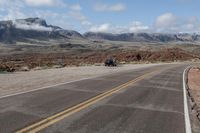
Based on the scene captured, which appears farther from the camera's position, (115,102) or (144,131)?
(115,102)

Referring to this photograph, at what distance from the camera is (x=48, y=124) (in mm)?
8312

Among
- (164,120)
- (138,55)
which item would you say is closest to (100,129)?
(164,120)

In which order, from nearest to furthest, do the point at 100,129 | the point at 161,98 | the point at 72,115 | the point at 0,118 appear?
the point at 100,129 < the point at 0,118 < the point at 72,115 < the point at 161,98

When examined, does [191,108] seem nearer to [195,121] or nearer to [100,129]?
[195,121]

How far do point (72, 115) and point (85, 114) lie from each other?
0.47m

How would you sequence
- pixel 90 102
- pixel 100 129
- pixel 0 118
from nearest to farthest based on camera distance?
pixel 100 129 → pixel 0 118 → pixel 90 102

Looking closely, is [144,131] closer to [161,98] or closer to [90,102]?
[90,102]

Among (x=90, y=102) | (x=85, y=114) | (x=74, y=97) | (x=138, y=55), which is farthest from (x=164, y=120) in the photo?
(x=138, y=55)

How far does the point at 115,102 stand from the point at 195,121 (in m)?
3.50

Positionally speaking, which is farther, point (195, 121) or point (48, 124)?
Answer: point (195, 121)

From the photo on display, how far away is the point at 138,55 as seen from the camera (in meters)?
102

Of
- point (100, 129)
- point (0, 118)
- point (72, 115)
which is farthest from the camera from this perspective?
point (72, 115)

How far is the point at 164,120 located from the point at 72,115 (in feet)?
9.69

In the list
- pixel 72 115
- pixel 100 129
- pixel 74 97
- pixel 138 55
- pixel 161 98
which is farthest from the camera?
pixel 138 55
